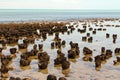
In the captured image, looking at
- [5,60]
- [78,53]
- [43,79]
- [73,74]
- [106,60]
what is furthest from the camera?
[78,53]

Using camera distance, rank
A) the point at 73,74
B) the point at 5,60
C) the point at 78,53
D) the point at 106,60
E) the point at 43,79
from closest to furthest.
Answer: the point at 43,79, the point at 73,74, the point at 5,60, the point at 106,60, the point at 78,53

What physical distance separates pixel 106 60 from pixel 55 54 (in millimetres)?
6295

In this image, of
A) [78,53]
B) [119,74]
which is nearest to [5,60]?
[78,53]

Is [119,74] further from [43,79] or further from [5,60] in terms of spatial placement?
[5,60]

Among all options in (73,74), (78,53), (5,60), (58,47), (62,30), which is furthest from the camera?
(62,30)

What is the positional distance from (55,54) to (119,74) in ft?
32.5

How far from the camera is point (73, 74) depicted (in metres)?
23.3

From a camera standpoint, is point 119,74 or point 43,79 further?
point 119,74

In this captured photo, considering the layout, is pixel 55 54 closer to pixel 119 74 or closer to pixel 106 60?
pixel 106 60

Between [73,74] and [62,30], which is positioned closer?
[73,74]

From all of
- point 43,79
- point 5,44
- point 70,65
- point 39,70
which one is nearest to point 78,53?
point 70,65

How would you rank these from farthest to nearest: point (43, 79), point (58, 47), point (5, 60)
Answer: point (58, 47) < point (5, 60) < point (43, 79)

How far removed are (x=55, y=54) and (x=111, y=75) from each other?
972 cm

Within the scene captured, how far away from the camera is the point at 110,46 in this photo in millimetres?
36625
